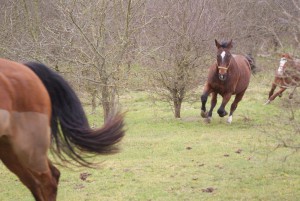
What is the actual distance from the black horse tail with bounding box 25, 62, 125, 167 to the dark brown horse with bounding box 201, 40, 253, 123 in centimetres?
717

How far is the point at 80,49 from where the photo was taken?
1164 centimetres

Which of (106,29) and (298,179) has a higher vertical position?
(106,29)

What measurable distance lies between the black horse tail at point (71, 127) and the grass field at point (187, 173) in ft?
0.86

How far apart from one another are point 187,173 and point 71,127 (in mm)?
2553

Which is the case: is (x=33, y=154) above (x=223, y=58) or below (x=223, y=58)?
below

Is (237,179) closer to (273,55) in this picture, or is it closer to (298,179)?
(298,179)

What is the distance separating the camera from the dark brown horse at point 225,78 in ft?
39.1

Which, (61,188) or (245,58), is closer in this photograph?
(61,188)

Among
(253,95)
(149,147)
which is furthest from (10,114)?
(253,95)

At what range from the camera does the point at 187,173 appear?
6.98 meters

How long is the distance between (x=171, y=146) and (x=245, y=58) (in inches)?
232

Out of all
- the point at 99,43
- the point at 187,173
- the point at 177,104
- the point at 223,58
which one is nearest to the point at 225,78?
the point at 223,58

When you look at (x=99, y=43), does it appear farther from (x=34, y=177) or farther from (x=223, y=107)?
(x=34, y=177)

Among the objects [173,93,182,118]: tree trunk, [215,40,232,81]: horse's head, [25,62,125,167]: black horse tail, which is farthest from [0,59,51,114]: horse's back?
[173,93,182,118]: tree trunk
